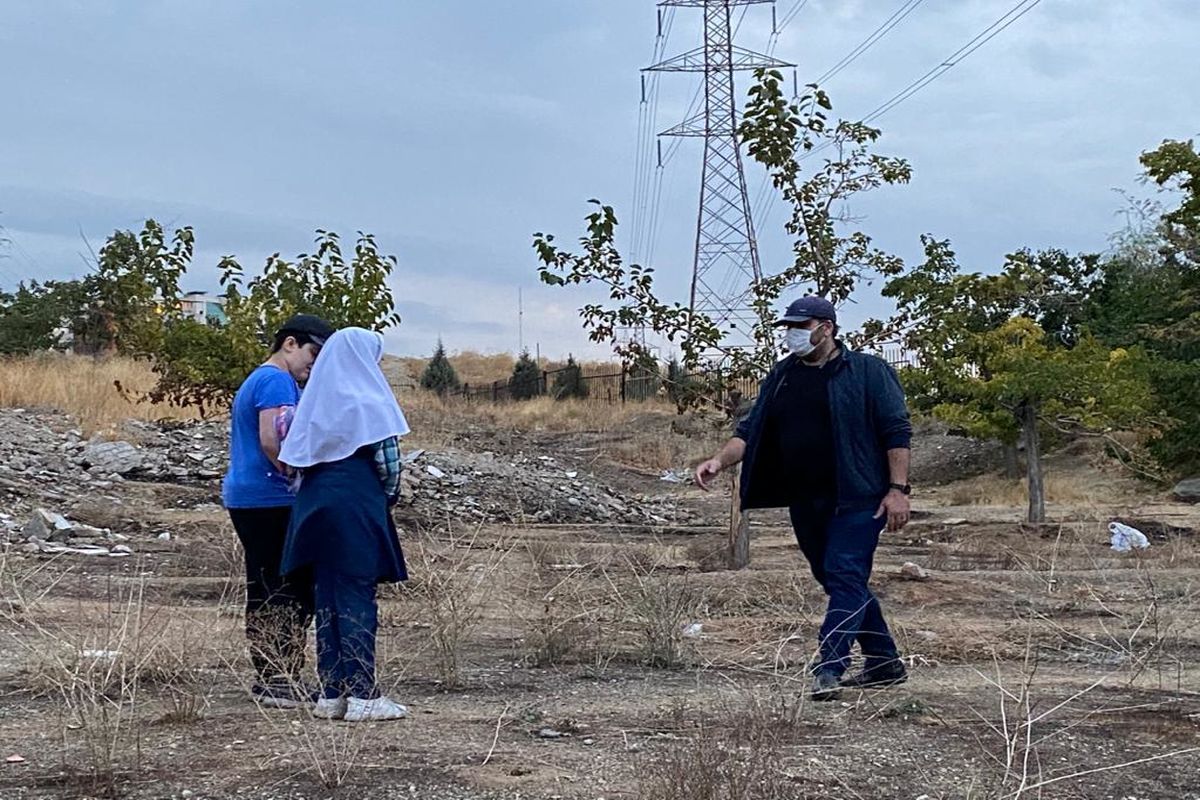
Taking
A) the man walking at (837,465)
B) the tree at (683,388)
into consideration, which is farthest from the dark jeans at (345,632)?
the tree at (683,388)

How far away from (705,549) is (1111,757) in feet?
27.3

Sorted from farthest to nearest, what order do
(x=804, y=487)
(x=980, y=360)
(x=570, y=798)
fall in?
(x=980, y=360)
(x=804, y=487)
(x=570, y=798)

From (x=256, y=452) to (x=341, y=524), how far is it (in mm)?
636

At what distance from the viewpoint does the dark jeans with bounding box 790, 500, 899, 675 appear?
5.47m

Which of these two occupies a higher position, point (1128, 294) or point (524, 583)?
point (1128, 294)

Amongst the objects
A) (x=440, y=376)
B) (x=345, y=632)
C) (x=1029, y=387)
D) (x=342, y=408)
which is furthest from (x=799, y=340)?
(x=440, y=376)

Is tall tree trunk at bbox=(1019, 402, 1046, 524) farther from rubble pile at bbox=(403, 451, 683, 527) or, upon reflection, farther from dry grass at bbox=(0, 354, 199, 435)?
dry grass at bbox=(0, 354, 199, 435)

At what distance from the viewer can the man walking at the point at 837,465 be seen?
5.65 m

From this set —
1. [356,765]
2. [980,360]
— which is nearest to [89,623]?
[356,765]

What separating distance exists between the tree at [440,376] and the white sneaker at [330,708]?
49264mm

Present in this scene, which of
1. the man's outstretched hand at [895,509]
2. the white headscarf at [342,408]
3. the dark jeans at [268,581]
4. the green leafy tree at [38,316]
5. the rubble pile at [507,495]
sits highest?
the green leafy tree at [38,316]

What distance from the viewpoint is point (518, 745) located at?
4555 millimetres

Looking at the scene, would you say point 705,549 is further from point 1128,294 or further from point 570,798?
point 1128,294

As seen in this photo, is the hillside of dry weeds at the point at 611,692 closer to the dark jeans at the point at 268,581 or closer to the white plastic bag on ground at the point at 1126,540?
the dark jeans at the point at 268,581
